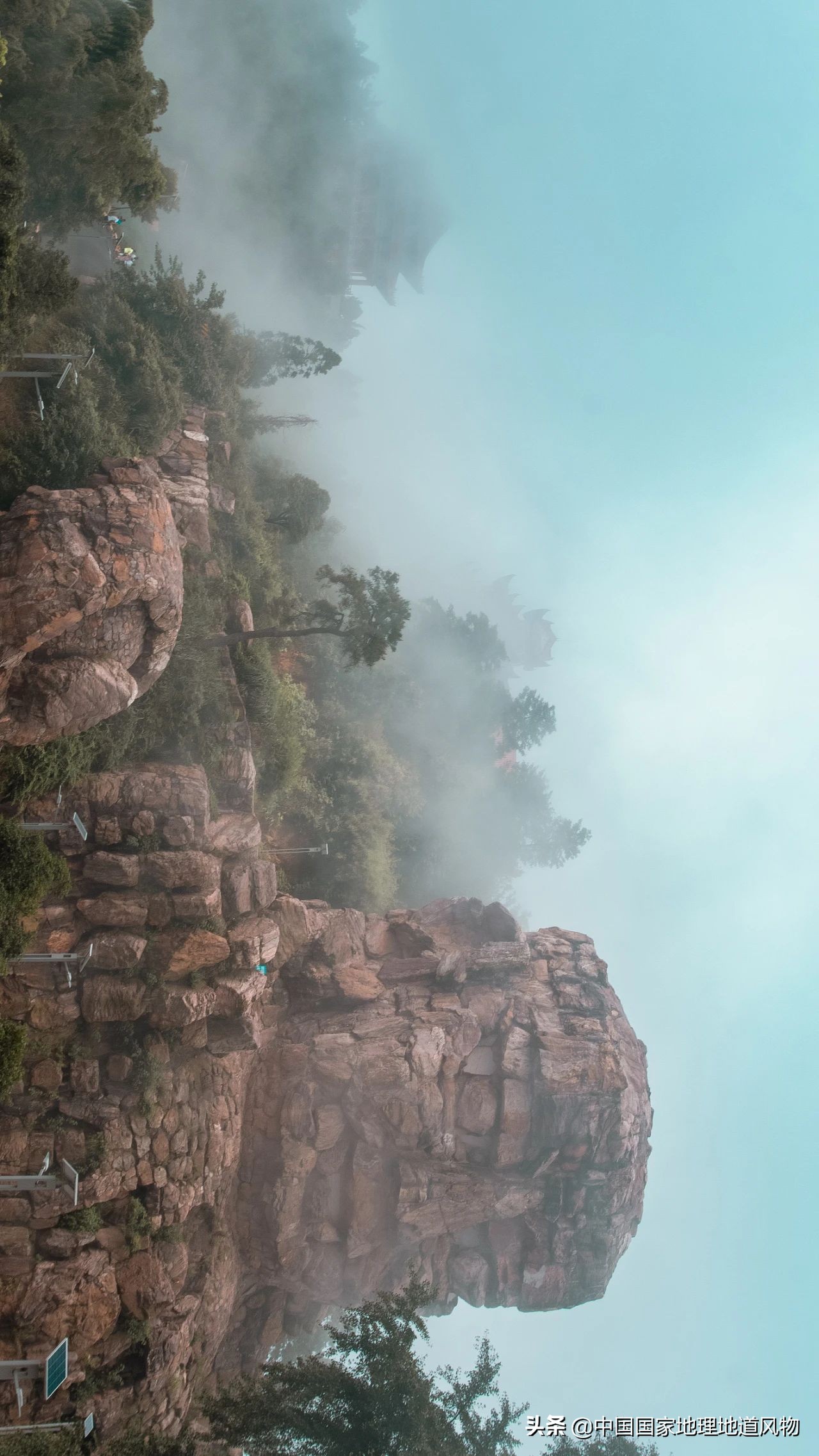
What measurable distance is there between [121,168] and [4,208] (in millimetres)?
6927

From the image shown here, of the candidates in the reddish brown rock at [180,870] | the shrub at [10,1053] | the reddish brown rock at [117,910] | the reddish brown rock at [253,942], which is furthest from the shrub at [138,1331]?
the reddish brown rock at [180,870]

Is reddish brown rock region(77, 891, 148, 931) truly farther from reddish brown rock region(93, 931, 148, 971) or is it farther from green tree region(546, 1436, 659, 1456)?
green tree region(546, 1436, 659, 1456)

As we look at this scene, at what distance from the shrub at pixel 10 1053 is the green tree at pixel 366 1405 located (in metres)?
10.2

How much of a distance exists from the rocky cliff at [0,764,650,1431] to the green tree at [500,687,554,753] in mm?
18719

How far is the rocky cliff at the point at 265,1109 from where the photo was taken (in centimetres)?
1678

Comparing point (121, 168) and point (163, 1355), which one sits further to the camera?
point (121, 168)

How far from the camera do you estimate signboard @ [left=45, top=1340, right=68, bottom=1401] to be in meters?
14.0

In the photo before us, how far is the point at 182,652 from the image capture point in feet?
68.7

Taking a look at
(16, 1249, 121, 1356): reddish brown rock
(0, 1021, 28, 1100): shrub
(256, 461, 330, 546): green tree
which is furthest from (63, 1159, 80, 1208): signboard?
(256, 461, 330, 546): green tree

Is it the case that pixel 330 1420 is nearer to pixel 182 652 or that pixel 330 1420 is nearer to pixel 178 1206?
pixel 178 1206

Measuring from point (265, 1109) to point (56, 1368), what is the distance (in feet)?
28.4

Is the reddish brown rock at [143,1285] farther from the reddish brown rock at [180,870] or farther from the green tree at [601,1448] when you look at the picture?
the green tree at [601,1448]

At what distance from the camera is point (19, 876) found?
47.7ft

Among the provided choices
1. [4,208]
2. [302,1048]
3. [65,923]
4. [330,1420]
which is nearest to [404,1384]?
[330,1420]
